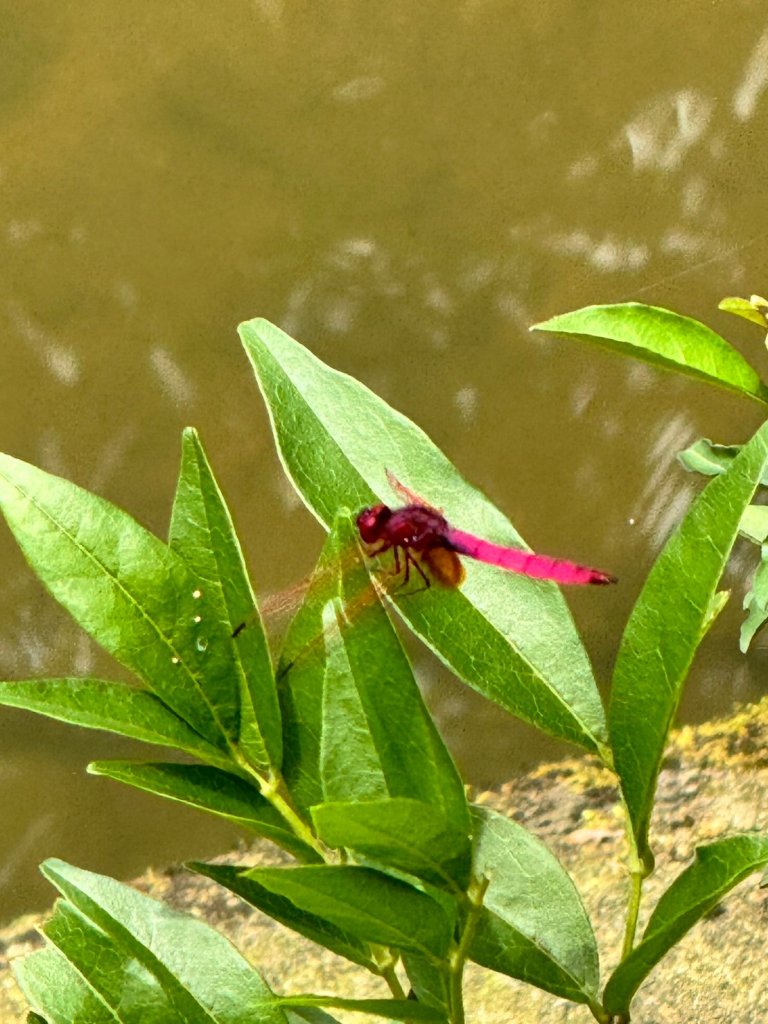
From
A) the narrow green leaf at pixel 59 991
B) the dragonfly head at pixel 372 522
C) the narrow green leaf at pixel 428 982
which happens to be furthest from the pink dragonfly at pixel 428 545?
the narrow green leaf at pixel 59 991

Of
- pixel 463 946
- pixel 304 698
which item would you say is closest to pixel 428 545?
pixel 304 698

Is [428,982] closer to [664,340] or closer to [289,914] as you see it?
[289,914]

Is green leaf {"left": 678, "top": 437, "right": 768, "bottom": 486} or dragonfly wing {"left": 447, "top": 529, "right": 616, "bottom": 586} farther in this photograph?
green leaf {"left": 678, "top": 437, "right": 768, "bottom": 486}

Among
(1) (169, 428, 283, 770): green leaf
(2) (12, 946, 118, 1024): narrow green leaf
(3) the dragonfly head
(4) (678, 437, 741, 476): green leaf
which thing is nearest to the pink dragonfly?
(3) the dragonfly head

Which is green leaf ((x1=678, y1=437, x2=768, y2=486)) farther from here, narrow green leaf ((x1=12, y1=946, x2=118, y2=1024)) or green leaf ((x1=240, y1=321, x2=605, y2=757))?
narrow green leaf ((x1=12, y1=946, x2=118, y2=1024))

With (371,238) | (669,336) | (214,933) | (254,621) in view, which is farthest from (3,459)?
(371,238)

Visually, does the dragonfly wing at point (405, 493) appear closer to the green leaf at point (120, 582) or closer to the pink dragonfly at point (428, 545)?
the pink dragonfly at point (428, 545)
